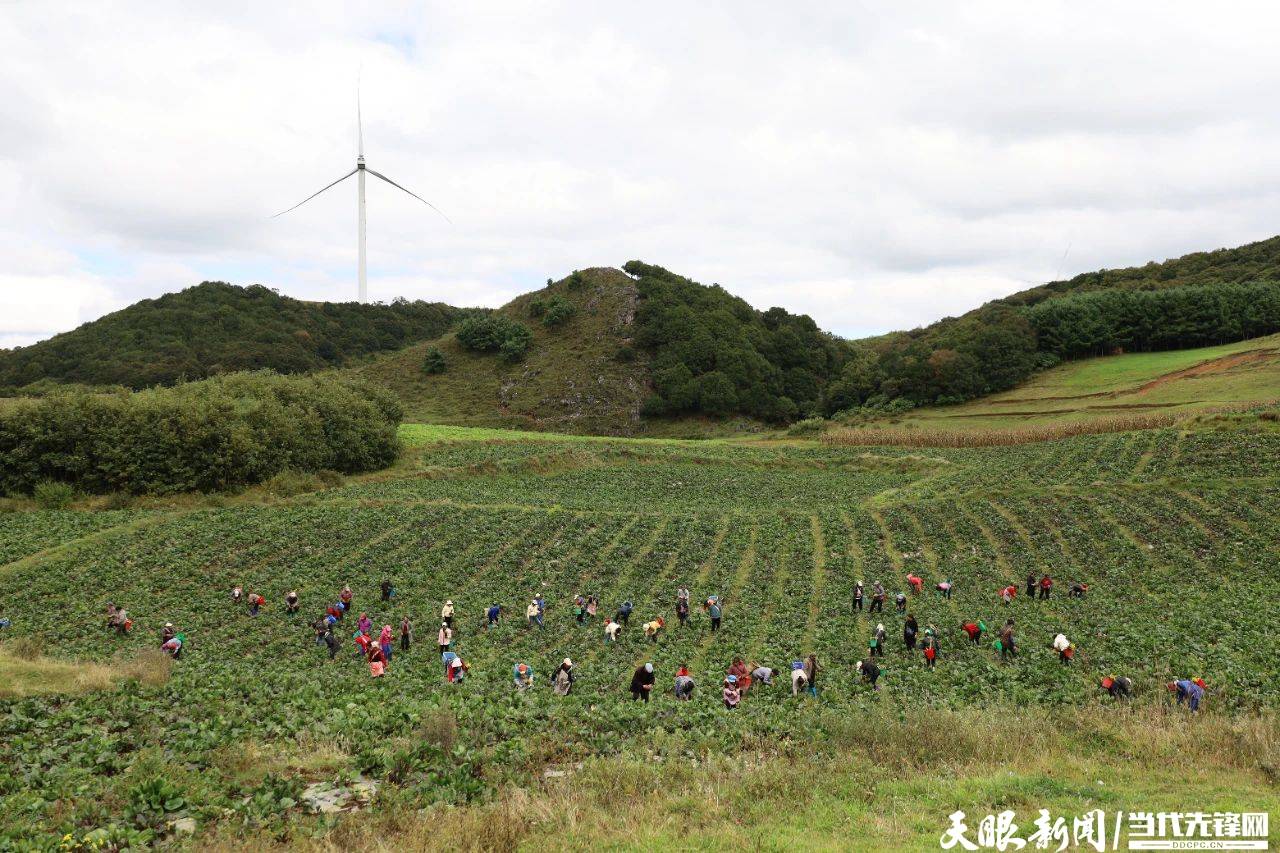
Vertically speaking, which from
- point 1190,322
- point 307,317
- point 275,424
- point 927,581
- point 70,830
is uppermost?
point 307,317

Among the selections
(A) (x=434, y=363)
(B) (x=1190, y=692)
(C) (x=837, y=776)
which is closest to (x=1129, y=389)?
(B) (x=1190, y=692)

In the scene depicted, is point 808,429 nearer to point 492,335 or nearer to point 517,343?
point 517,343

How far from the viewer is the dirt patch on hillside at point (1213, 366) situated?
3403 inches

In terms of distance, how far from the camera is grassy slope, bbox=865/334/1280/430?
7838cm

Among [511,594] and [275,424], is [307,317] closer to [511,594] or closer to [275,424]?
[275,424]

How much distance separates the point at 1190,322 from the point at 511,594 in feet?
387

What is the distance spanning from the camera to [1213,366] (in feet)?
290

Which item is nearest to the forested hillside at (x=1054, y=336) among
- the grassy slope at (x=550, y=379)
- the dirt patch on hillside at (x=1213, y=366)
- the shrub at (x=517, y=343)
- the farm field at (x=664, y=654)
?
the dirt patch on hillside at (x=1213, y=366)

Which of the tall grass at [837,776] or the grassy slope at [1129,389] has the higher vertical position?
the grassy slope at [1129,389]

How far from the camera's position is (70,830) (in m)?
11.2

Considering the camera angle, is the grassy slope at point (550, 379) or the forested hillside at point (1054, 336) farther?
the grassy slope at point (550, 379)

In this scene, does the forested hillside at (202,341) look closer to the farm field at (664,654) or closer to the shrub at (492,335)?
the shrub at (492,335)

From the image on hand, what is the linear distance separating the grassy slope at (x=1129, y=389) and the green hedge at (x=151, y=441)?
7733 centimetres

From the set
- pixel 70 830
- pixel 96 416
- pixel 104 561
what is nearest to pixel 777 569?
pixel 70 830
